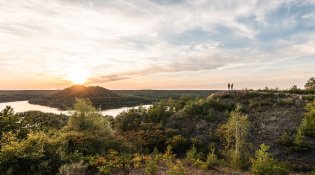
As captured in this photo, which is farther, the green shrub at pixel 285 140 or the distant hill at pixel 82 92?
the distant hill at pixel 82 92

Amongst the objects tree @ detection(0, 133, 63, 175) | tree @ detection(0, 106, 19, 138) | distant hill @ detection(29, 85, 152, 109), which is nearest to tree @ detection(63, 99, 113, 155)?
tree @ detection(0, 106, 19, 138)

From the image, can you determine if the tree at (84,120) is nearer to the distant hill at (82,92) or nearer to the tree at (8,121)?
the tree at (8,121)

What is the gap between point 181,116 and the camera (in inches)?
1128

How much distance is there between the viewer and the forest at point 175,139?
505 inches

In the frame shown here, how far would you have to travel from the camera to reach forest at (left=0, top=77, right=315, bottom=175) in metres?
12.8

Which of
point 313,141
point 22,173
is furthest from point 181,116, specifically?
point 22,173

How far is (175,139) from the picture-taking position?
21.7 meters

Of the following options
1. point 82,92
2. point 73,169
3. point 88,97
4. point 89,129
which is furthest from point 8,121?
point 82,92

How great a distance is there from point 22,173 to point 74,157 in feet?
7.60

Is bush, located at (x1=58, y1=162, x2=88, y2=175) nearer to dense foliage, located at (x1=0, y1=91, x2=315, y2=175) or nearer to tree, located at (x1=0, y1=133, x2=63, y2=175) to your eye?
dense foliage, located at (x1=0, y1=91, x2=315, y2=175)

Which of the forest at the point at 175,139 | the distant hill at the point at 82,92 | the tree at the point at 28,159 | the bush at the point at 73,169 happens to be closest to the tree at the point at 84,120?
the forest at the point at 175,139

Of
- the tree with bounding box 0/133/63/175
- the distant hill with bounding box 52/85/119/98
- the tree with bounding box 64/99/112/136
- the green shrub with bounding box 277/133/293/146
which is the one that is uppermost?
the distant hill with bounding box 52/85/119/98

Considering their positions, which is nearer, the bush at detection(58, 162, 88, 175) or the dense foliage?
the bush at detection(58, 162, 88, 175)

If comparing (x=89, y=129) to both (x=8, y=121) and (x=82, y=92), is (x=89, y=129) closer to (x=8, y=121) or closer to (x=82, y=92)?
(x=8, y=121)
